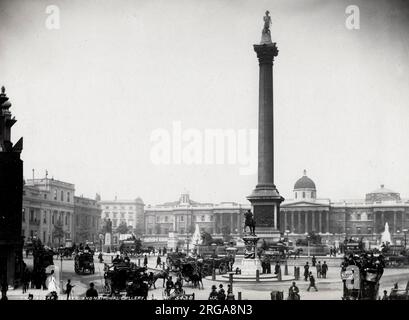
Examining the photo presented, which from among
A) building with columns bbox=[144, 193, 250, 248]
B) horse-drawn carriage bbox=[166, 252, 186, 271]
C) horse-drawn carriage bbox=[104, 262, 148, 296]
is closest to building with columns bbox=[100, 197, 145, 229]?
building with columns bbox=[144, 193, 250, 248]

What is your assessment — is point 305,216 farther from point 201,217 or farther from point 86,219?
point 86,219

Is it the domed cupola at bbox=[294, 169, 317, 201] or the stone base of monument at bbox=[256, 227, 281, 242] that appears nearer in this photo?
the stone base of monument at bbox=[256, 227, 281, 242]

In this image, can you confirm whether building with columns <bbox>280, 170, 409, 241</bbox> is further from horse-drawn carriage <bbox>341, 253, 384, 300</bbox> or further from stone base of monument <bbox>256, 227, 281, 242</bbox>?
horse-drawn carriage <bbox>341, 253, 384, 300</bbox>

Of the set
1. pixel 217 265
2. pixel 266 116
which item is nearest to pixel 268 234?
pixel 217 265

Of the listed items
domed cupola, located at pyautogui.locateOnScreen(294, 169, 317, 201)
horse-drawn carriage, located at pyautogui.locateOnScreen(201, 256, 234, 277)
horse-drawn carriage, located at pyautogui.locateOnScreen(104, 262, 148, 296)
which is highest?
domed cupola, located at pyautogui.locateOnScreen(294, 169, 317, 201)

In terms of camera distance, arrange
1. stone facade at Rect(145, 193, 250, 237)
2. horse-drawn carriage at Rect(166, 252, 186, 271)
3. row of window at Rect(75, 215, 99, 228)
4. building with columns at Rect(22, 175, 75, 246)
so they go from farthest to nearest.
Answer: stone facade at Rect(145, 193, 250, 237), row of window at Rect(75, 215, 99, 228), building with columns at Rect(22, 175, 75, 246), horse-drawn carriage at Rect(166, 252, 186, 271)
